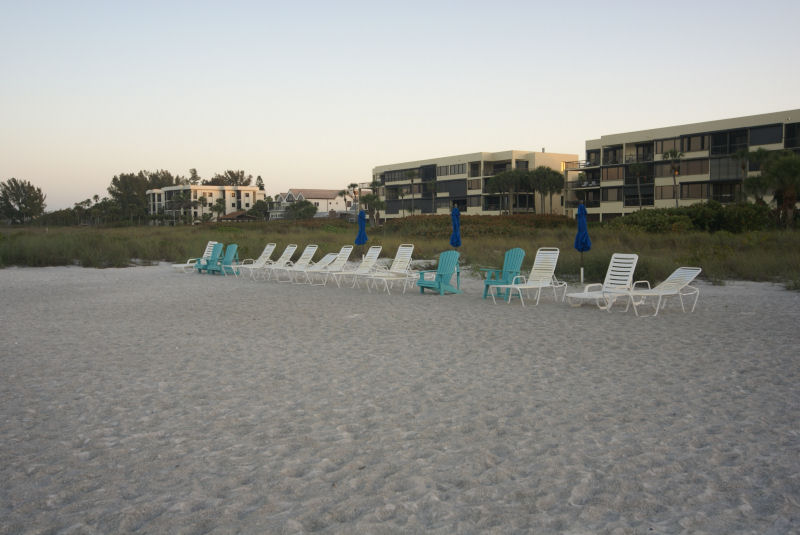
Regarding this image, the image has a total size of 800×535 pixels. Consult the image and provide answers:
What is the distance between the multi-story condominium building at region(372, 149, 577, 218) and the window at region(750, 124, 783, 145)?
74.2 feet

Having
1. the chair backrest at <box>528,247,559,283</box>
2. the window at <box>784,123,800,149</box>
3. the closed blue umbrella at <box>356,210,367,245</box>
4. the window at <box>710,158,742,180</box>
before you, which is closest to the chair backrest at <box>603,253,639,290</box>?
the chair backrest at <box>528,247,559,283</box>

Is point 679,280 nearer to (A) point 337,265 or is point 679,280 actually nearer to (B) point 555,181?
(A) point 337,265

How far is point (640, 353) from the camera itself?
6.41 m

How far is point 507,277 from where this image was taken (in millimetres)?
11086

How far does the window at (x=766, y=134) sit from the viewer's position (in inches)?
1623

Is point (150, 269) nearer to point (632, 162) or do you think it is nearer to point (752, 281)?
point (752, 281)

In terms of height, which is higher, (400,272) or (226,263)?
(226,263)

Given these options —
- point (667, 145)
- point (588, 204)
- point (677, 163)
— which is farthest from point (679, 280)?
point (588, 204)

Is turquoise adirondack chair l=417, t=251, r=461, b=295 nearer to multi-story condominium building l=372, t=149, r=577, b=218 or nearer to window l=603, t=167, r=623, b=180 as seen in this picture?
window l=603, t=167, r=623, b=180

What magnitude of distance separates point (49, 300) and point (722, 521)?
11645mm

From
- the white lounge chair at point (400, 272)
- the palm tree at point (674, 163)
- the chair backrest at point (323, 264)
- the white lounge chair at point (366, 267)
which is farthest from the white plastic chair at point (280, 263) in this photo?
the palm tree at point (674, 163)

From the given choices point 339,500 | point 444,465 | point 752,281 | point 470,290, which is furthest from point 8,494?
point 752,281

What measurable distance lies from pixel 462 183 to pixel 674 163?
2461 centimetres

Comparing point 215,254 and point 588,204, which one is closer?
point 215,254
